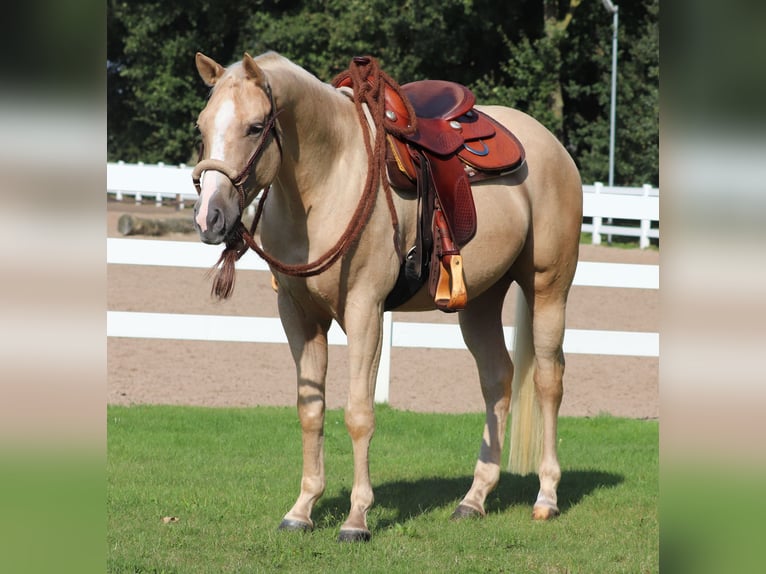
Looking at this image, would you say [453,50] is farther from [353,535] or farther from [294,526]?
[353,535]

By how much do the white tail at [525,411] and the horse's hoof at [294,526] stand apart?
5.30 feet

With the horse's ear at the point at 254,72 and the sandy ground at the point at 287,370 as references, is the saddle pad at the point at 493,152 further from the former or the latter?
the sandy ground at the point at 287,370

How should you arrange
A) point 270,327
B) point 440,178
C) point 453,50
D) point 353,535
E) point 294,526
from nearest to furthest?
point 353,535 → point 294,526 → point 440,178 → point 270,327 → point 453,50

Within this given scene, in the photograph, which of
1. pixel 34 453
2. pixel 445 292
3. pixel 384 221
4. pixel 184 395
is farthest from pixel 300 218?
pixel 184 395

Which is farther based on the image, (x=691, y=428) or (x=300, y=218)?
(x=300, y=218)

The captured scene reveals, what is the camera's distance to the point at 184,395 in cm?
862

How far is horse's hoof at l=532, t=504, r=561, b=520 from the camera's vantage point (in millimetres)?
5172

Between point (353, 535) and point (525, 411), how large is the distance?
5.39 feet

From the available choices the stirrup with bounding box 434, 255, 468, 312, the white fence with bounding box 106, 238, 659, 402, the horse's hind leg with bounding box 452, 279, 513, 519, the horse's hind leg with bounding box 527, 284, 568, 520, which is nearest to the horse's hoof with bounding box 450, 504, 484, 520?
the horse's hind leg with bounding box 452, 279, 513, 519

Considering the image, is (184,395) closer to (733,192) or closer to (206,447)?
(206,447)

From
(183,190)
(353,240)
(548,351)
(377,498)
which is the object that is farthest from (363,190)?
(183,190)

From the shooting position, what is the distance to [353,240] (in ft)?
14.4

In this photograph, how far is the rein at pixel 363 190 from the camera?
12.9 feet

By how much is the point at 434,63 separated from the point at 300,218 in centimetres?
2810
